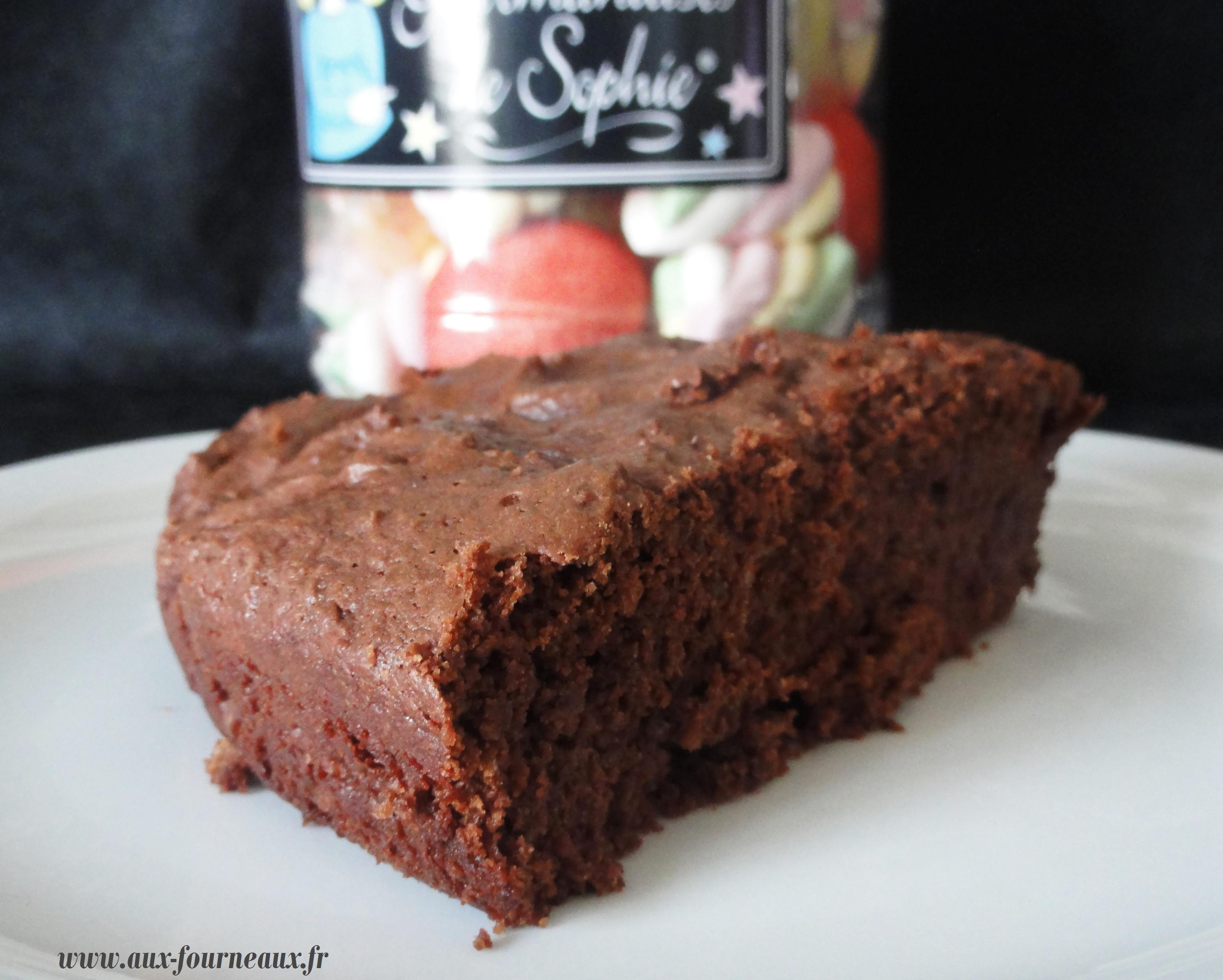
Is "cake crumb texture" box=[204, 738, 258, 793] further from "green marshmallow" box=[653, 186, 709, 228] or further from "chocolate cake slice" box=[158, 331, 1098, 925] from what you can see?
"green marshmallow" box=[653, 186, 709, 228]

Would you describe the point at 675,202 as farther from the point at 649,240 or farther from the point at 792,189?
the point at 792,189

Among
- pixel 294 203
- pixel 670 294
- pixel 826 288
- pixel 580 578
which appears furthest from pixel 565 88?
pixel 294 203

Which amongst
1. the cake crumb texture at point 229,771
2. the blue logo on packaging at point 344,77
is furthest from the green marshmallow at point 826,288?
the cake crumb texture at point 229,771

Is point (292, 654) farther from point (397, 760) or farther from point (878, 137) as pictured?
point (878, 137)

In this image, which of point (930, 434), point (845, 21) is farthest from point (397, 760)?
point (845, 21)

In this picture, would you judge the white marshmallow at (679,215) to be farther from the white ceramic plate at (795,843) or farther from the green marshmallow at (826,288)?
the white ceramic plate at (795,843)

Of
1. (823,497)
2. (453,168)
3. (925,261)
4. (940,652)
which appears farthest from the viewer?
(925,261)

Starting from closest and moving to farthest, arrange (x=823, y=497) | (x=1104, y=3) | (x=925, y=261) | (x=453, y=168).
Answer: (x=823, y=497)
(x=453, y=168)
(x=1104, y=3)
(x=925, y=261)

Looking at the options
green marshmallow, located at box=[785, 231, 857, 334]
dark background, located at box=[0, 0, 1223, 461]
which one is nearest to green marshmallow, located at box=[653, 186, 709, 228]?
green marshmallow, located at box=[785, 231, 857, 334]

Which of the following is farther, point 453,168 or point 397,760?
point 453,168
